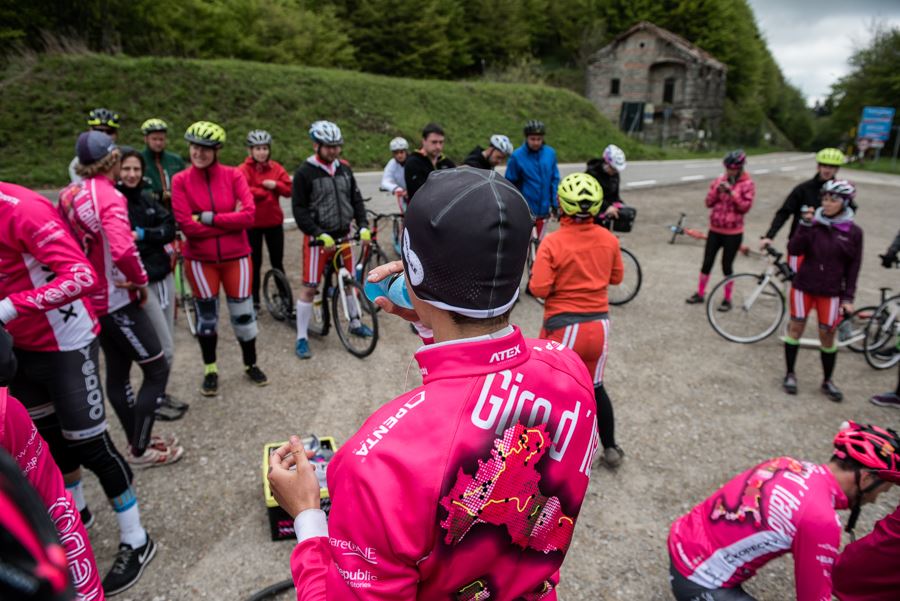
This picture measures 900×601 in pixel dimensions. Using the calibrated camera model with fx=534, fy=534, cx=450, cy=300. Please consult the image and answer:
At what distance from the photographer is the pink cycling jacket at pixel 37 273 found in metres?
2.54

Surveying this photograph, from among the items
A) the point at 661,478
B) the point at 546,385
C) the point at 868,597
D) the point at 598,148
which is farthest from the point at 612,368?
the point at 598,148

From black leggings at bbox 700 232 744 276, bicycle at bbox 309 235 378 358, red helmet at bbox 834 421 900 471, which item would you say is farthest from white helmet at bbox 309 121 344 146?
black leggings at bbox 700 232 744 276

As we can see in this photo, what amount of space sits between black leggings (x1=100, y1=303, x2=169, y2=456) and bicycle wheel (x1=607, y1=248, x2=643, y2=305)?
6049mm

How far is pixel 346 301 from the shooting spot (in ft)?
19.3

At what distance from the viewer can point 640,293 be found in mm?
8336

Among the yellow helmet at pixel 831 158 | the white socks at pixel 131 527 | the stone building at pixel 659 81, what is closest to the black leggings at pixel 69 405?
the white socks at pixel 131 527

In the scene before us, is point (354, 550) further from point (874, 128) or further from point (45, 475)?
point (874, 128)

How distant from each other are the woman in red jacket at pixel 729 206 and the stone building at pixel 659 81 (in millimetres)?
40099

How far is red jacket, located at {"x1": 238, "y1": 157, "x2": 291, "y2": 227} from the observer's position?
635 centimetres

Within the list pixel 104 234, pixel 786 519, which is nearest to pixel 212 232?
pixel 104 234

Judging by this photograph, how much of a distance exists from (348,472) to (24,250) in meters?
2.49

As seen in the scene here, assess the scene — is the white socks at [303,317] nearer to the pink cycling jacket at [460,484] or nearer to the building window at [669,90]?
the pink cycling jacket at [460,484]

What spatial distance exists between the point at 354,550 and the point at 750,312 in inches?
300

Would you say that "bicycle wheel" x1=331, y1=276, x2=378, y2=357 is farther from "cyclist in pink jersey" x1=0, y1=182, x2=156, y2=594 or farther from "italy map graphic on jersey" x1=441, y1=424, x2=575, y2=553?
"italy map graphic on jersey" x1=441, y1=424, x2=575, y2=553
